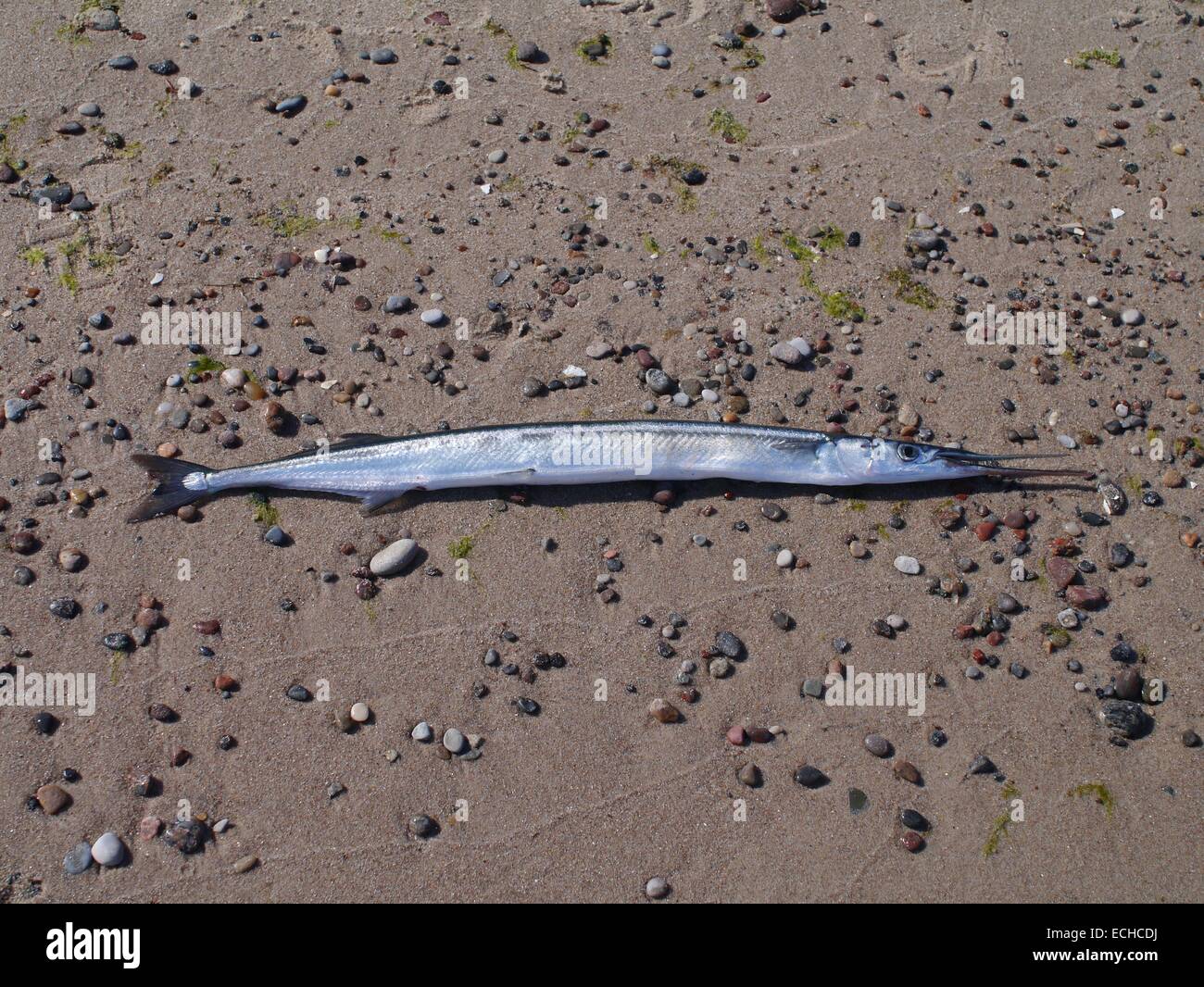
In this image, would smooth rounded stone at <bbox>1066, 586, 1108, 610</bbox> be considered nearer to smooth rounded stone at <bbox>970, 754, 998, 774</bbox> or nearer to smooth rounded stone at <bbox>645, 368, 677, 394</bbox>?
smooth rounded stone at <bbox>970, 754, 998, 774</bbox>

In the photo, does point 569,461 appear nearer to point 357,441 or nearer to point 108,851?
point 357,441

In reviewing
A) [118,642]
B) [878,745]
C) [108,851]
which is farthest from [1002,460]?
[108,851]

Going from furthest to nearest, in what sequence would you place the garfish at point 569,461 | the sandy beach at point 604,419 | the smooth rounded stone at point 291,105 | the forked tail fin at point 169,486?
the smooth rounded stone at point 291,105
the forked tail fin at point 169,486
the garfish at point 569,461
the sandy beach at point 604,419

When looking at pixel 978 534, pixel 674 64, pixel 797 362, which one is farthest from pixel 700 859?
pixel 674 64

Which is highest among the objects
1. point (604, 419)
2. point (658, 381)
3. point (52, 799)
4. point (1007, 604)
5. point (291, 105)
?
point (291, 105)

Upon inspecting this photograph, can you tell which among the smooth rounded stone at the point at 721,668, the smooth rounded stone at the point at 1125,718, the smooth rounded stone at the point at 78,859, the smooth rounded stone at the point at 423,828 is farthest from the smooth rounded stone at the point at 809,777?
the smooth rounded stone at the point at 78,859

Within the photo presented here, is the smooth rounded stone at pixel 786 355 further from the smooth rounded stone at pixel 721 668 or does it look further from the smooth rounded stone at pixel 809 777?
the smooth rounded stone at pixel 809 777
